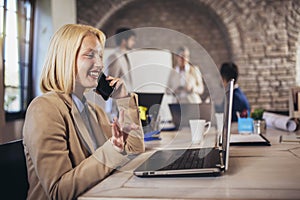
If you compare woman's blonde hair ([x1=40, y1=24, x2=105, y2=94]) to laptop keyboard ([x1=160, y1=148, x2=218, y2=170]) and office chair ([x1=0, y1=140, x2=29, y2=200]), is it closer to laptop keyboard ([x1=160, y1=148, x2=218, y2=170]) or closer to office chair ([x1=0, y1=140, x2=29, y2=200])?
office chair ([x1=0, y1=140, x2=29, y2=200])

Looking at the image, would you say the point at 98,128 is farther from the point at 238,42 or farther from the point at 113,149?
the point at 238,42

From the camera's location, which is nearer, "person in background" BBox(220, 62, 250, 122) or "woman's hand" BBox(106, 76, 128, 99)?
"woman's hand" BBox(106, 76, 128, 99)

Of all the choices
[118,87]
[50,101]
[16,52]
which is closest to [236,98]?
[16,52]

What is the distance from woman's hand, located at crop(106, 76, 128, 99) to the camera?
115 centimetres

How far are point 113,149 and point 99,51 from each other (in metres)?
0.36

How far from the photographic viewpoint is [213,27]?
534 centimetres

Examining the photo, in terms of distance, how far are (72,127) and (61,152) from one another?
0.13 m

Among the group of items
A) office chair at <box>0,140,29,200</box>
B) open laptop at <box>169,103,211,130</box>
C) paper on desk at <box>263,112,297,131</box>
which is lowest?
office chair at <box>0,140,29,200</box>

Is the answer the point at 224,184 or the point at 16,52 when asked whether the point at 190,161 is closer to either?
the point at 224,184

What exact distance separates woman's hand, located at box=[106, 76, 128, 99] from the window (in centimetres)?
235

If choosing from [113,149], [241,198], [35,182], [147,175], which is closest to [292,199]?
[241,198]

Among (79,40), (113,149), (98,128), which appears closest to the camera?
(113,149)

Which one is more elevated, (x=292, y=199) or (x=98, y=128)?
(x=98, y=128)

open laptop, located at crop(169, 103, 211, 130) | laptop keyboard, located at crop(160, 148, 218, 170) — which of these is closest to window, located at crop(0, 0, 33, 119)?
open laptop, located at crop(169, 103, 211, 130)
